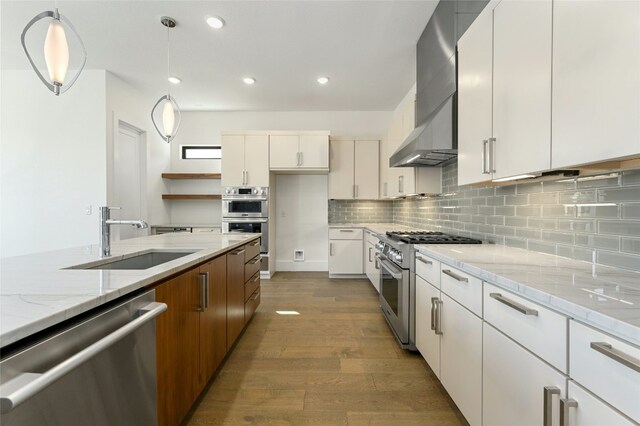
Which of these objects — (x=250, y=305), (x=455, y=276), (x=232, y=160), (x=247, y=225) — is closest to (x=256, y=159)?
(x=232, y=160)

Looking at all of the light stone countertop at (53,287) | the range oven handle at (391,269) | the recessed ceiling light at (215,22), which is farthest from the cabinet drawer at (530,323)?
the recessed ceiling light at (215,22)

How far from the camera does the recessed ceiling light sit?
277 centimetres

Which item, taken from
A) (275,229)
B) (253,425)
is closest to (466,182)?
(253,425)

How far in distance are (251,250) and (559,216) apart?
2400 mm

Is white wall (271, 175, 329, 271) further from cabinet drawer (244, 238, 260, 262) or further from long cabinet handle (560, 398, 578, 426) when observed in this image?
long cabinet handle (560, 398, 578, 426)

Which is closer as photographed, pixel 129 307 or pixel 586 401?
pixel 586 401

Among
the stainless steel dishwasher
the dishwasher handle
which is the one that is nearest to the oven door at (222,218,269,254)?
the stainless steel dishwasher

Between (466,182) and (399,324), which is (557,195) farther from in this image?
(399,324)

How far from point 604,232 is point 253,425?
76.4 inches

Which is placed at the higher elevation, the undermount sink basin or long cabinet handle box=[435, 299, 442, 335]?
the undermount sink basin

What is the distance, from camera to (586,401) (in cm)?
77

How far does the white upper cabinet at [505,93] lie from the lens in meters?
1.24

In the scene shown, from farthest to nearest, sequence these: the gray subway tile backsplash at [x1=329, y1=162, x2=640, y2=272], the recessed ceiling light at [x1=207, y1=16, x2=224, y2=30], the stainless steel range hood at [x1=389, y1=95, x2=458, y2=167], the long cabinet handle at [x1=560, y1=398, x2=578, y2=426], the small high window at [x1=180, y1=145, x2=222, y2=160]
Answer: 1. the small high window at [x1=180, y1=145, x2=222, y2=160]
2. the recessed ceiling light at [x1=207, y1=16, x2=224, y2=30]
3. the stainless steel range hood at [x1=389, y1=95, x2=458, y2=167]
4. the gray subway tile backsplash at [x1=329, y1=162, x2=640, y2=272]
5. the long cabinet handle at [x1=560, y1=398, x2=578, y2=426]

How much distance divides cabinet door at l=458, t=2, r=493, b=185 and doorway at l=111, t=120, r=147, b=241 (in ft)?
14.1
